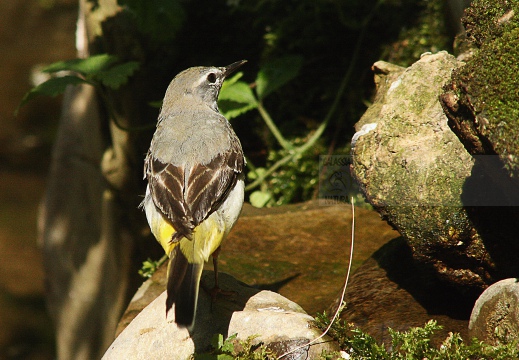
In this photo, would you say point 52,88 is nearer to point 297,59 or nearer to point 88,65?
point 88,65

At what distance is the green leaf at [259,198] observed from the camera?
758 centimetres

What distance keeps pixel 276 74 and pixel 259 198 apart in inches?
60.0

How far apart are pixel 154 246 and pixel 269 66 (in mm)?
3055

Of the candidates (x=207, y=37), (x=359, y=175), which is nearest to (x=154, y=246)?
(x=207, y=37)

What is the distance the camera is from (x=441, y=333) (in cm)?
411

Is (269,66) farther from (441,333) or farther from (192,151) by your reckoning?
(441,333)

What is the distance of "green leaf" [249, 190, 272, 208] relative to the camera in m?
7.58

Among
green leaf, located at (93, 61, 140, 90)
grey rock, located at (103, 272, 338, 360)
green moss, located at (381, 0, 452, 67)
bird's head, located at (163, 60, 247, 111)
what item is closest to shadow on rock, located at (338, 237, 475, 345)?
grey rock, located at (103, 272, 338, 360)

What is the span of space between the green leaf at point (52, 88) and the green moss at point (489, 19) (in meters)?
4.13

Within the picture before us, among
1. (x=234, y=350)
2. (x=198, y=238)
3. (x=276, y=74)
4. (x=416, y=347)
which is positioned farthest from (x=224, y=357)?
(x=276, y=74)

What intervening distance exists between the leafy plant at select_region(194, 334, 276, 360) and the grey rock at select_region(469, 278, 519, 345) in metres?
1.28

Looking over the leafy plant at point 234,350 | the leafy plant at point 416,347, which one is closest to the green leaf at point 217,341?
the leafy plant at point 234,350

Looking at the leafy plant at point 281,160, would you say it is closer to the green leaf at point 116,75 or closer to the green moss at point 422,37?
the green leaf at point 116,75

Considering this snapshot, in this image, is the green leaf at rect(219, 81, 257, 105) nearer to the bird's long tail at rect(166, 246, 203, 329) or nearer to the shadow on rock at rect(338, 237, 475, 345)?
the shadow on rock at rect(338, 237, 475, 345)
